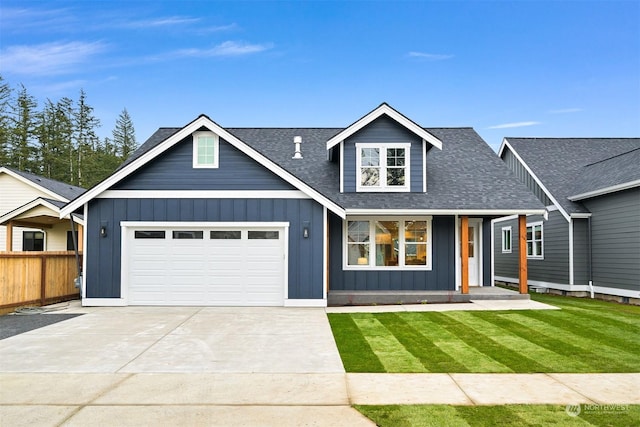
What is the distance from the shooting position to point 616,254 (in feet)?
50.3

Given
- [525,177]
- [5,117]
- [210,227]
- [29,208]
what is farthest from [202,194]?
[5,117]

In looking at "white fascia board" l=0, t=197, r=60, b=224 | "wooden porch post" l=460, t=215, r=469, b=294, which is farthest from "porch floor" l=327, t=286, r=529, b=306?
"white fascia board" l=0, t=197, r=60, b=224

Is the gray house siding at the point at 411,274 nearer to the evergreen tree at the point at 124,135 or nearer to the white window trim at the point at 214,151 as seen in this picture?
the white window trim at the point at 214,151

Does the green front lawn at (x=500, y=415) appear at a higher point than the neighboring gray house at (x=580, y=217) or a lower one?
lower

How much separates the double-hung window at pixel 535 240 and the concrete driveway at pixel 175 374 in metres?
12.9

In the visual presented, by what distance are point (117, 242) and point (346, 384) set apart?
29.6 ft

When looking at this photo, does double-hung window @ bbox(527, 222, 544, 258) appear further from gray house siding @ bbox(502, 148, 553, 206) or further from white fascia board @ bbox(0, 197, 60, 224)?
white fascia board @ bbox(0, 197, 60, 224)

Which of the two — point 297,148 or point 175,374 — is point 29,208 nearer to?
point 297,148

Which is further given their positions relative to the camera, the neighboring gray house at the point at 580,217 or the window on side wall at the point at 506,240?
the window on side wall at the point at 506,240

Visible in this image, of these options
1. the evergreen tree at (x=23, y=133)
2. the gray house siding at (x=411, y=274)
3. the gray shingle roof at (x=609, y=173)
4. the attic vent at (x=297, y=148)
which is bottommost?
the gray house siding at (x=411, y=274)

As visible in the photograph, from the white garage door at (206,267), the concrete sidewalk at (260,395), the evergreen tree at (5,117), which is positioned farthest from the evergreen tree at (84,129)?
the concrete sidewalk at (260,395)

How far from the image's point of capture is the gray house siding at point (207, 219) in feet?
40.9

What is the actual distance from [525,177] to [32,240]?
2183 centimetres

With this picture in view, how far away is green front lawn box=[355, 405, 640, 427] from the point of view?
4551 millimetres
